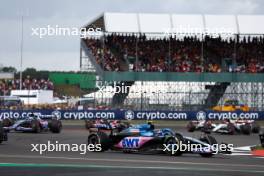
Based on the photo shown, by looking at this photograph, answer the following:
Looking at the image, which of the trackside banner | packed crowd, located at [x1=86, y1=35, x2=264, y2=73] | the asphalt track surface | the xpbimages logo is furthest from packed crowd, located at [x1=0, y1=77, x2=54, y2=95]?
the asphalt track surface

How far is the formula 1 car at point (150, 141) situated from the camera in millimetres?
18359

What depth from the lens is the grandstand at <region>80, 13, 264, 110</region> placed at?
43.8 m

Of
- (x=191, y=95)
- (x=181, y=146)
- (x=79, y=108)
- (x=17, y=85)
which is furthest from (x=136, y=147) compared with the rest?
(x=17, y=85)

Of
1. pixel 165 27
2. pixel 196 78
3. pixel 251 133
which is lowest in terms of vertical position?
pixel 251 133

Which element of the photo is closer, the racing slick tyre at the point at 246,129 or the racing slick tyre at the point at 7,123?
the racing slick tyre at the point at 7,123

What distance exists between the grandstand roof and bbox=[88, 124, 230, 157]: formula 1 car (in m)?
24.0

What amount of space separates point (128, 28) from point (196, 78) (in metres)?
5.63

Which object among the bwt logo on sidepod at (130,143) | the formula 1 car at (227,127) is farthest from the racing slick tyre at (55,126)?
the bwt logo on sidepod at (130,143)

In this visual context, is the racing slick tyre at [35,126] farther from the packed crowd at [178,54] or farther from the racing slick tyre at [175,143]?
the packed crowd at [178,54]

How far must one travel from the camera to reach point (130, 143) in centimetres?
1934

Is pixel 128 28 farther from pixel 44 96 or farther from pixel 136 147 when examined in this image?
pixel 136 147

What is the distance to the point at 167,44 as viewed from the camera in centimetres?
4675

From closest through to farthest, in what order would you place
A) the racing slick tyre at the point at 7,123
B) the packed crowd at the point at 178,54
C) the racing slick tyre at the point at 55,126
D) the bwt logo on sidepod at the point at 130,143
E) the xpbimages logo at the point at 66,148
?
the bwt logo on sidepod at the point at 130,143 → the xpbimages logo at the point at 66,148 → the racing slick tyre at the point at 55,126 → the racing slick tyre at the point at 7,123 → the packed crowd at the point at 178,54

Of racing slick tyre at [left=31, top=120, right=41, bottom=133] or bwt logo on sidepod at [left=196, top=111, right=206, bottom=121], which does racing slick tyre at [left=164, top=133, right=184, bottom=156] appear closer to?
racing slick tyre at [left=31, top=120, right=41, bottom=133]
